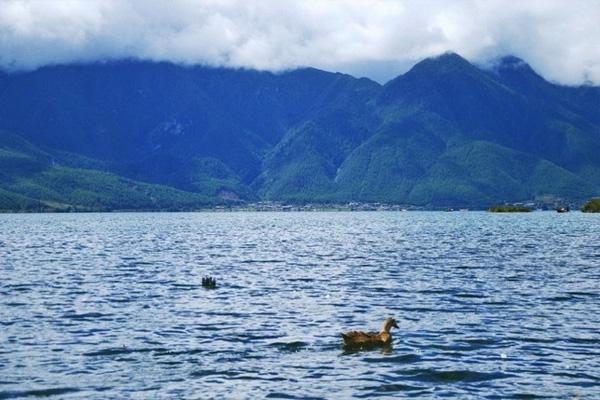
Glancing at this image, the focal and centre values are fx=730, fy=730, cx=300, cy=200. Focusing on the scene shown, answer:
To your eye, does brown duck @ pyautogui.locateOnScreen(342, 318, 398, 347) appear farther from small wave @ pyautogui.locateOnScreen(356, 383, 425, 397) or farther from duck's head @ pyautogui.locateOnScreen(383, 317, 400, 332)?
small wave @ pyautogui.locateOnScreen(356, 383, 425, 397)

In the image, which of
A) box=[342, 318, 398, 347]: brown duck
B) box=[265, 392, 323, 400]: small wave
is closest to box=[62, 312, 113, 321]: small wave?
box=[342, 318, 398, 347]: brown duck

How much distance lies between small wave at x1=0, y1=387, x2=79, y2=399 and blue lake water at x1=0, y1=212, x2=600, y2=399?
0.13 meters

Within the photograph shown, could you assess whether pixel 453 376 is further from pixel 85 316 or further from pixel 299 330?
pixel 85 316

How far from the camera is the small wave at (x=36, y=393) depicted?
97.6ft

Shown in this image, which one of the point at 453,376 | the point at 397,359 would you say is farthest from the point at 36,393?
the point at 453,376

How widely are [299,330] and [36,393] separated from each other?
17.5 meters

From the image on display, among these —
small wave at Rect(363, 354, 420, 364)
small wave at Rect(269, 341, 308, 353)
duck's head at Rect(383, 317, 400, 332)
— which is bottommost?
small wave at Rect(363, 354, 420, 364)

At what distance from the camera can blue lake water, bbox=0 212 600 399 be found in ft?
104

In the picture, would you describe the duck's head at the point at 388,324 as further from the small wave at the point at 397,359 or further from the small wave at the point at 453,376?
the small wave at the point at 453,376

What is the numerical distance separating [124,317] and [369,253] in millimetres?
59243

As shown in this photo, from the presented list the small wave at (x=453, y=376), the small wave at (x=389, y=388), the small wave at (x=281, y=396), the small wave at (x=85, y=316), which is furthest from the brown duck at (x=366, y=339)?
the small wave at (x=85, y=316)

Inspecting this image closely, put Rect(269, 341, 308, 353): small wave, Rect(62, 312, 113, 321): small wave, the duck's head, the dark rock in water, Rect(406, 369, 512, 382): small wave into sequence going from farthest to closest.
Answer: the dark rock in water → Rect(62, 312, 113, 321): small wave → the duck's head → Rect(269, 341, 308, 353): small wave → Rect(406, 369, 512, 382): small wave

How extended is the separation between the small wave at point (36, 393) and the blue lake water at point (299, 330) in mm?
125

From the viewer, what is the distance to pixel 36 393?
30.1 meters
